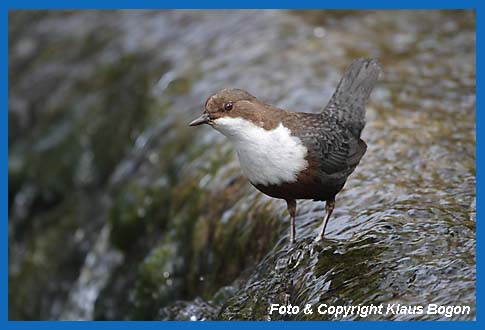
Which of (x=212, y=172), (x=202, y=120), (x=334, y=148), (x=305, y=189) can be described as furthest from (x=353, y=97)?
(x=212, y=172)

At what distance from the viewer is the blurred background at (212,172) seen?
4.02 meters

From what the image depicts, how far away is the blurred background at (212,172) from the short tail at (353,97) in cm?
46

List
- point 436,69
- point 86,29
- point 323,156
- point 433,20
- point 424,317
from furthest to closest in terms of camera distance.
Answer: point 86,29 → point 433,20 → point 436,69 → point 323,156 → point 424,317

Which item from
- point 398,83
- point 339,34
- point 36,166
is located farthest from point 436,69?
point 36,166

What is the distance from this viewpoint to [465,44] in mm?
7348

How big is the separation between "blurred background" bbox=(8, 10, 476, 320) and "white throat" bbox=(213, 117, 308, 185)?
454 millimetres

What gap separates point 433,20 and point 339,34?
1032 mm

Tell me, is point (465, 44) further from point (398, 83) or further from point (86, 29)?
point (86, 29)

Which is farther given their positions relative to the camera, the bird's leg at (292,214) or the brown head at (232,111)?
the bird's leg at (292,214)

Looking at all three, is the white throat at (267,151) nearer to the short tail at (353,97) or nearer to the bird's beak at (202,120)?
the bird's beak at (202,120)

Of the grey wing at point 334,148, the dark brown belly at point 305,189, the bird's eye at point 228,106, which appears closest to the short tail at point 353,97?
the grey wing at point 334,148

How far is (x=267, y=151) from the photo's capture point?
12.7 ft

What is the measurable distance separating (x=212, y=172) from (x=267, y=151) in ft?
6.32

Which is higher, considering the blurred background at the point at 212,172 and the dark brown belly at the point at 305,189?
the dark brown belly at the point at 305,189
